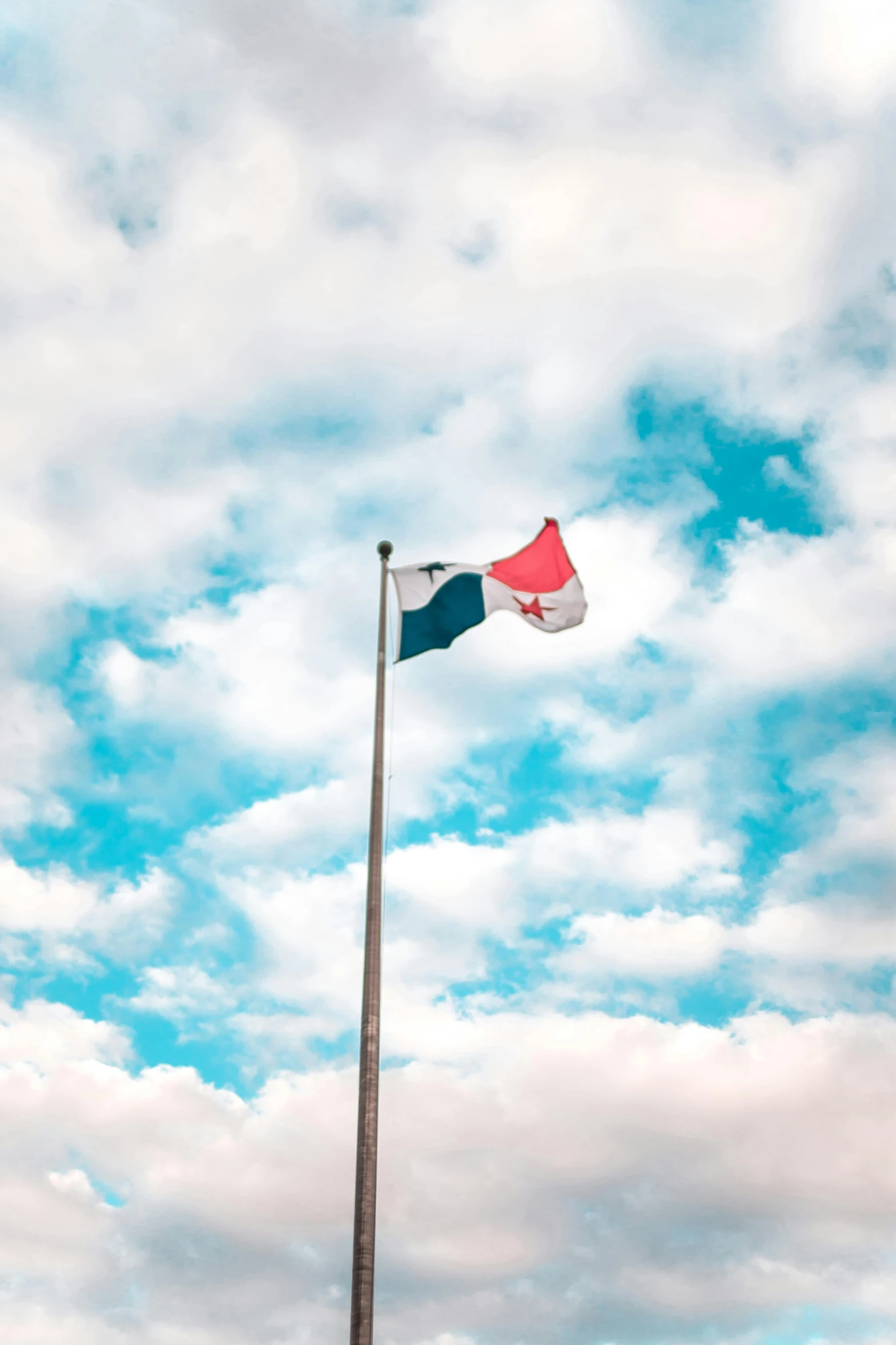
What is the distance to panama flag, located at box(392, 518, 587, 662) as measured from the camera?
29188 mm

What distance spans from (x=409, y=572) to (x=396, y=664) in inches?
97.4

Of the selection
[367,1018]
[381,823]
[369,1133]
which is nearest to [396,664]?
[381,823]

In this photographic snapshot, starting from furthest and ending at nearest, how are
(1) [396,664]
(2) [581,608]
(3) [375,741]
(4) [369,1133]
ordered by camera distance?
(2) [581,608] < (1) [396,664] < (3) [375,741] < (4) [369,1133]

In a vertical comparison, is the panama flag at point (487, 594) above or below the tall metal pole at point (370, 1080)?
above

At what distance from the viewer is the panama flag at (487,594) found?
95.8ft

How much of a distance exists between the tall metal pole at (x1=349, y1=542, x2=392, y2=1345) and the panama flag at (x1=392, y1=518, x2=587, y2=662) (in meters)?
2.92

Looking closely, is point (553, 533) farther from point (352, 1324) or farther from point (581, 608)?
point (352, 1324)

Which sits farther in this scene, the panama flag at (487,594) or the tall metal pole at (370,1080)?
the panama flag at (487,594)

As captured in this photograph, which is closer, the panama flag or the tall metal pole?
the tall metal pole

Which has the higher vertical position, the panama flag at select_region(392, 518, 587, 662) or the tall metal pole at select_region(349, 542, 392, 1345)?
the panama flag at select_region(392, 518, 587, 662)

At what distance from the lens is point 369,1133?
21.8 meters

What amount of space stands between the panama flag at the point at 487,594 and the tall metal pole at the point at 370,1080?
2922 mm

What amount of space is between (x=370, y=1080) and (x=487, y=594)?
13001 mm

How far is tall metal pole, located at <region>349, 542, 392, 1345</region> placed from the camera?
66.5 ft
